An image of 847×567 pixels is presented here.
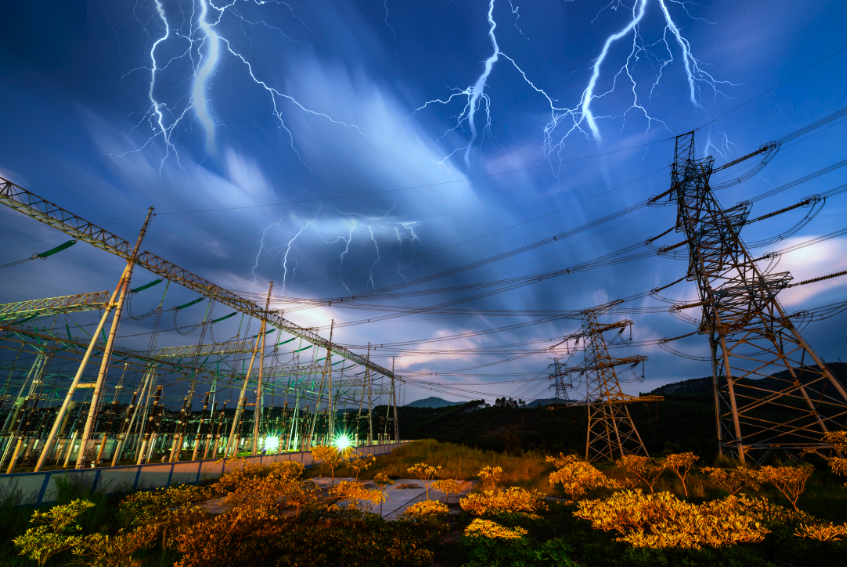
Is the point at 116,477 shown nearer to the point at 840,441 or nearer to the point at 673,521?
the point at 673,521

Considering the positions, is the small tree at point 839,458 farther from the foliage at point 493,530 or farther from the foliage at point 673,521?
the foliage at point 493,530

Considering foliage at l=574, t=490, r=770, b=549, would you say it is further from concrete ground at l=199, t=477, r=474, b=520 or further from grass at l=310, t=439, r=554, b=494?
grass at l=310, t=439, r=554, b=494

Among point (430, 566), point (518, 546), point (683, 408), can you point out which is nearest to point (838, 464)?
point (518, 546)

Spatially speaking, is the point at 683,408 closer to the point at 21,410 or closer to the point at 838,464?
the point at 838,464

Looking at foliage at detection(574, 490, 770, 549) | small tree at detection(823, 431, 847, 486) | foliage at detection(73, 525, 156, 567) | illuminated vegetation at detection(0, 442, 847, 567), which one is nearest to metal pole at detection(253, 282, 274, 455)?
illuminated vegetation at detection(0, 442, 847, 567)

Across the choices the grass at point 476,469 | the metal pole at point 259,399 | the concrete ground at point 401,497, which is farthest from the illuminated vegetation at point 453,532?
the metal pole at point 259,399

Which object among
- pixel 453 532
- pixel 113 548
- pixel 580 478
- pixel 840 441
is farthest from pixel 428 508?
pixel 840 441
